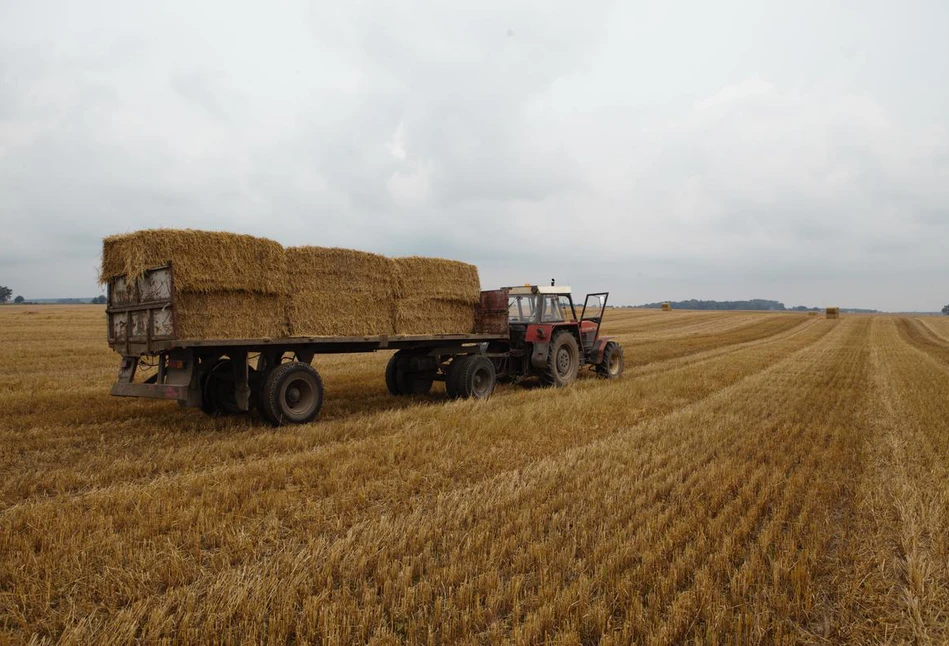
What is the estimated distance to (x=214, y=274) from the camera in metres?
6.57

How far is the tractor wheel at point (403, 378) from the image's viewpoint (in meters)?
9.84

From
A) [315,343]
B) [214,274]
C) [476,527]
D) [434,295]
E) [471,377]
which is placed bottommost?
[476,527]

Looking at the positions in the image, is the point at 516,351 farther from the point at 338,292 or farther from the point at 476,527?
the point at 476,527

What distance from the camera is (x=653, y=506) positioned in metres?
4.19

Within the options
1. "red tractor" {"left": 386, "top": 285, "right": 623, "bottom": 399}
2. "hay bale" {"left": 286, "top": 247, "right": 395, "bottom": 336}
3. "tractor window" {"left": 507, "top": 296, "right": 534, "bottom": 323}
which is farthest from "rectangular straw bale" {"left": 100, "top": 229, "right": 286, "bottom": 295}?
"tractor window" {"left": 507, "top": 296, "right": 534, "bottom": 323}

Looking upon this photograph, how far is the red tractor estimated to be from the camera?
30.9 ft

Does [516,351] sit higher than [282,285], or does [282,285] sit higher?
[282,285]

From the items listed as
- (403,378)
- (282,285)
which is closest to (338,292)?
(282,285)

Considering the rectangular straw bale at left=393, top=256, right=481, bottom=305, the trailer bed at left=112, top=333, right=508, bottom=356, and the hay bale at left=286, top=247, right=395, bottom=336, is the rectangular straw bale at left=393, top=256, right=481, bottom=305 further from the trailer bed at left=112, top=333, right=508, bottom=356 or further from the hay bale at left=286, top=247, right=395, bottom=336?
the trailer bed at left=112, top=333, right=508, bottom=356

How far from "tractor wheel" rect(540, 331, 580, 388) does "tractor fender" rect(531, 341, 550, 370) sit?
13 centimetres

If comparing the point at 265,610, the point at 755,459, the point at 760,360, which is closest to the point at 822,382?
the point at 760,360

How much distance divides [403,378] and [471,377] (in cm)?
151

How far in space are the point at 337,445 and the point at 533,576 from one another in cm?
334

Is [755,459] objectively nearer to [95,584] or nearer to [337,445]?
[337,445]
